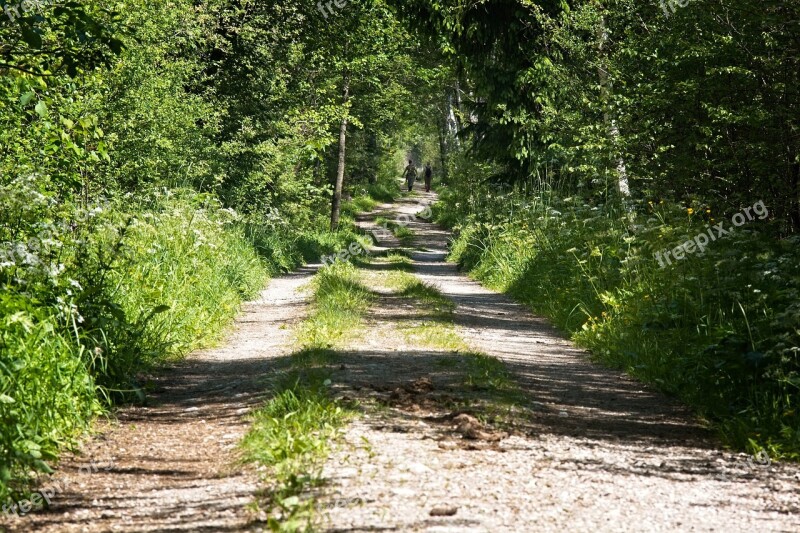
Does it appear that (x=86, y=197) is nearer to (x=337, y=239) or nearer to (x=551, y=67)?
(x=551, y=67)

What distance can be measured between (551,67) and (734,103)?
609 centimetres

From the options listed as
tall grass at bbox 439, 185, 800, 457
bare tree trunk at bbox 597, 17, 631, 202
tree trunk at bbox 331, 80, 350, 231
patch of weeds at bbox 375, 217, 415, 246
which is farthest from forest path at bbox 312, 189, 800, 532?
patch of weeds at bbox 375, 217, 415, 246

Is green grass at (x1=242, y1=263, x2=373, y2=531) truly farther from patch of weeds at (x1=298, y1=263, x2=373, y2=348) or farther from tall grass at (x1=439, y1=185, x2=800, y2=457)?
tall grass at (x1=439, y1=185, x2=800, y2=457)

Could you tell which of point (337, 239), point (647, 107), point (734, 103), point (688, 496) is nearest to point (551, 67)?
point (647, 107)

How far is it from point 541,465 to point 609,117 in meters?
9.19

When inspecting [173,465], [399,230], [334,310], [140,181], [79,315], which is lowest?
[173,465]

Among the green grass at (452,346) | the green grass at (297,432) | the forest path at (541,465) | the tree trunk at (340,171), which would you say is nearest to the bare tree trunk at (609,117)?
the green grass at (452,346)

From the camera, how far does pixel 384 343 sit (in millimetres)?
10148

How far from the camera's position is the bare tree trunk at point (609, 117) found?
1322 centimetres

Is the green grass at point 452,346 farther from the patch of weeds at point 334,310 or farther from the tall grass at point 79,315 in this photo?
the tall grass at point 79,315

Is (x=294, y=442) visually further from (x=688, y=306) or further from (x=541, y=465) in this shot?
(x=688, y=306)

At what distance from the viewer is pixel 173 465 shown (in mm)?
5949

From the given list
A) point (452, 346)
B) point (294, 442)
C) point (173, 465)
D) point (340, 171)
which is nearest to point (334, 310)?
point (452, 346)

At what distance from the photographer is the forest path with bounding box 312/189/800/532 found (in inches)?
178
